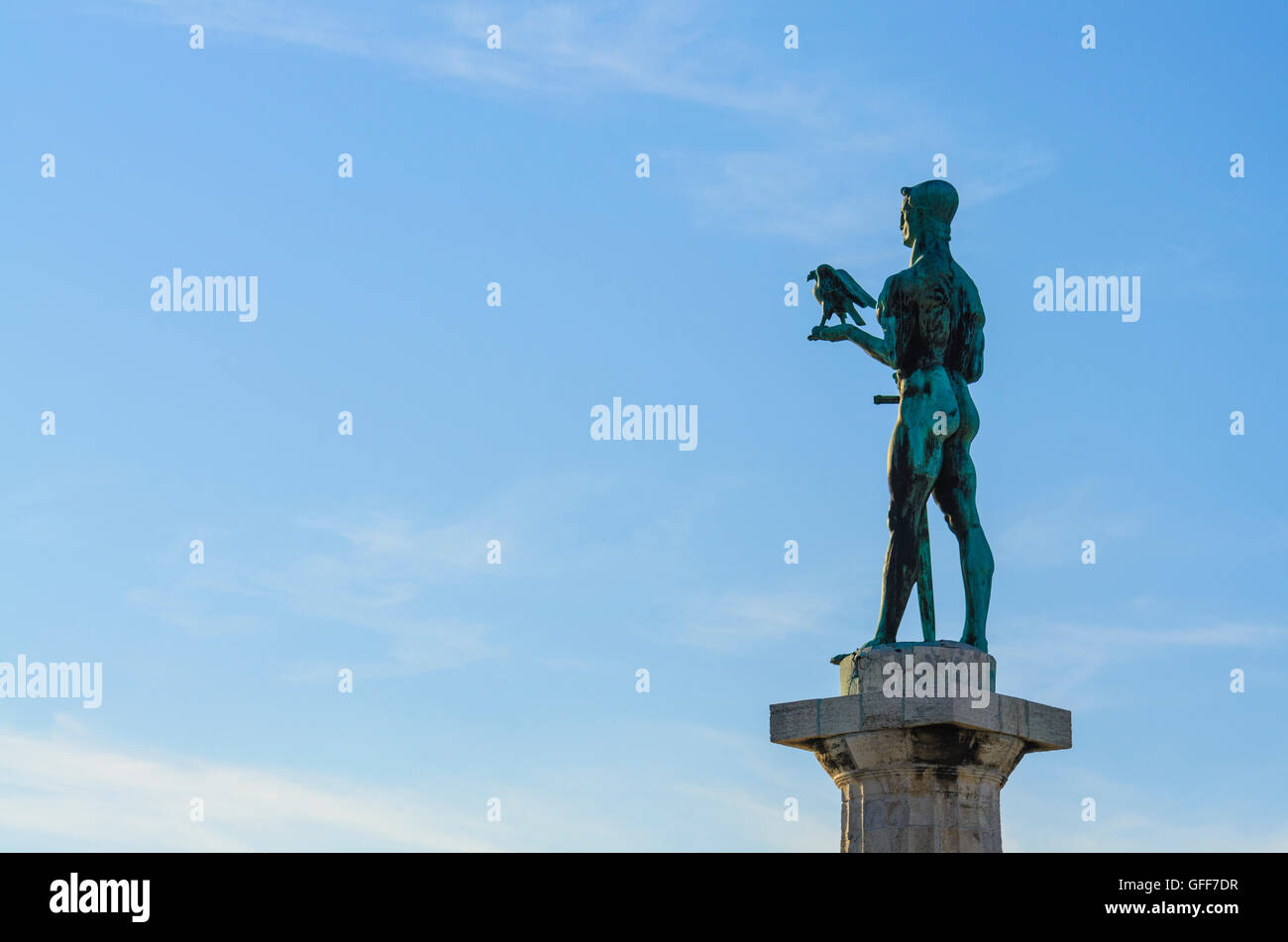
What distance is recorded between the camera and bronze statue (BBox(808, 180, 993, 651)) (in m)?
22.1

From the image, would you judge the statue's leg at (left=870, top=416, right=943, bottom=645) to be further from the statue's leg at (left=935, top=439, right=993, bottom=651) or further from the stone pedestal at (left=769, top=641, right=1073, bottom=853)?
the stone pedestal at (left=769, top=641, right=1073, bottom=853)

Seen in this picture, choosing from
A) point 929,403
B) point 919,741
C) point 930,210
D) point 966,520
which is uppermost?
point 930,210

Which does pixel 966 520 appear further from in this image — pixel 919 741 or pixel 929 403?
pixel 919 741

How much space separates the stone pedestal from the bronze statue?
2.28 feet

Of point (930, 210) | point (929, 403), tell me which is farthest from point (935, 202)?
point (929, 403)

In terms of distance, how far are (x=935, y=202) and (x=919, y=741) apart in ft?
18.6

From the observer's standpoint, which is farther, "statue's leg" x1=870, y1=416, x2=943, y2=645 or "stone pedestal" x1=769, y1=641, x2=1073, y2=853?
"statue's leg" x1=870, y1=416, x2=943, y2=645

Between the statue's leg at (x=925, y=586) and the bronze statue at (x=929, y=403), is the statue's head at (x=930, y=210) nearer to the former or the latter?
the bronze statue at (x=929, y=403)

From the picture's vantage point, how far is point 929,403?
22.3 metres

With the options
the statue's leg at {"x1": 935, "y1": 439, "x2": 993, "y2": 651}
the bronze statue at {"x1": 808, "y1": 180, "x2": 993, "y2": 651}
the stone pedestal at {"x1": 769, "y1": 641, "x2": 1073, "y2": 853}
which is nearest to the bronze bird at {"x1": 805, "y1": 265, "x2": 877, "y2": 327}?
the bronze statue at {"x1": 808, "y1": 180, "x2": 993, "y2": 651}

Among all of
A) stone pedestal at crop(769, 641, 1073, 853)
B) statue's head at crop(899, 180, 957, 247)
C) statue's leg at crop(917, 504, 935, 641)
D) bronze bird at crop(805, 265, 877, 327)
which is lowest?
stone pedestal at crop(769, 641, 1073, 853)
